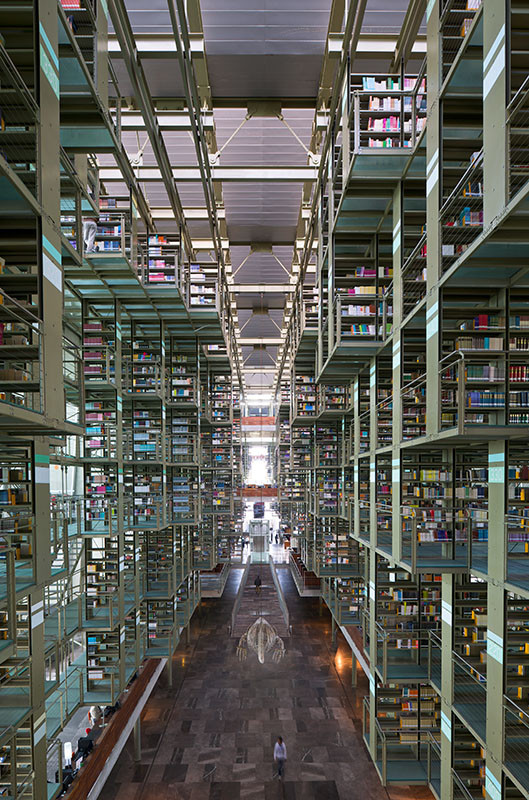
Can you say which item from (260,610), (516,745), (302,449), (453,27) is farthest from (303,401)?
(516,745)

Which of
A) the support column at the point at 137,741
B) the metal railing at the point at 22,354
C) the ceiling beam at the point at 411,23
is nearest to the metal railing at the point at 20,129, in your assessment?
the metal railing at the point at 22,354


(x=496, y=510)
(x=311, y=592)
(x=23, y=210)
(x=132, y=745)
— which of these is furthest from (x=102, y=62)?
(x=311, y=592)

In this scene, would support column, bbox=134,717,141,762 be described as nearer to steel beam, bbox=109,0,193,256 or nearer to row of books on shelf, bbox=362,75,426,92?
steel beam, bbox=109,0,193,256

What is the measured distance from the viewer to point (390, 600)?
7.52 meters

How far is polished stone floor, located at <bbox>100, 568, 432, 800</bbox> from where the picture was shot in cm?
710

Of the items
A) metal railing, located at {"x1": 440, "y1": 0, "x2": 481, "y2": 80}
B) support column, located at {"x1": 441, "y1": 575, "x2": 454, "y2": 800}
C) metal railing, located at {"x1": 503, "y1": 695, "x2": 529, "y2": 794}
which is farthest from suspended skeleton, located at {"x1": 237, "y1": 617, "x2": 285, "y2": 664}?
metal railing, located at {"x1": 440, "y1": 0, "x2": 481, "y2": 80}

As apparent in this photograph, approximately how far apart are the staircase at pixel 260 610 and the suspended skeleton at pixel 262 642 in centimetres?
54

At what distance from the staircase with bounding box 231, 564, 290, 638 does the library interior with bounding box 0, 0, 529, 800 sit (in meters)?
0.09

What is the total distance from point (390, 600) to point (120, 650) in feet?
13.1

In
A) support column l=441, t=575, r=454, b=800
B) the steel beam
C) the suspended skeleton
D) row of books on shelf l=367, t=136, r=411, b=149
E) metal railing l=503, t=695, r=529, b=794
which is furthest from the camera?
the suspended skeleton

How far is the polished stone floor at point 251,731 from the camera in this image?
7.10m

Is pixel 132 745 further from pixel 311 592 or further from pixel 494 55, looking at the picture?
pixel 494 55

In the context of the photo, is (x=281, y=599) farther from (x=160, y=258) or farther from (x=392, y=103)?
(x=392, y=103)

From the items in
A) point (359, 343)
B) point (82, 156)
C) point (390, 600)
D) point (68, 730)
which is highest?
point (82, 156)
